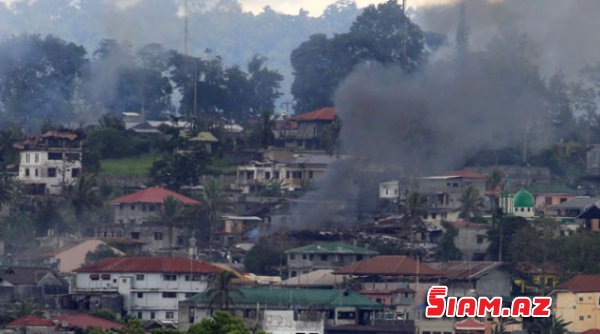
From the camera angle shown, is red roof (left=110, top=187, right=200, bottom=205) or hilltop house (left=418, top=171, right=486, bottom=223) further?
hilltop house (left=418, top=171, right=486, bottom=223)

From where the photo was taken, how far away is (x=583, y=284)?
100 meters

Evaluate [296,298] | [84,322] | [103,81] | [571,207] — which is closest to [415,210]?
[571,207]

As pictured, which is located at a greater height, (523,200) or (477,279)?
(523,200)

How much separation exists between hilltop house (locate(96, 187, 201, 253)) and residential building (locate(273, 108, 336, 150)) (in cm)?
1682

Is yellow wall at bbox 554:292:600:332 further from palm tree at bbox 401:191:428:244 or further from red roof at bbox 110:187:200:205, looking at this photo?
red roof at bbox 110:187:200:205

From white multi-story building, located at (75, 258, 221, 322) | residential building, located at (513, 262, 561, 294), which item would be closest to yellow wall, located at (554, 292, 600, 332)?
residential building, located at (513, 262, 561, 294)

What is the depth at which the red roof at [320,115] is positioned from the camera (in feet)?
439

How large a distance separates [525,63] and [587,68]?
10.6 m

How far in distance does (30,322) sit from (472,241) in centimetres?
2663

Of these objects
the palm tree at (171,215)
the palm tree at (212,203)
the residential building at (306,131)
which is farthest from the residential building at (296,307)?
the residential building at (306,131)

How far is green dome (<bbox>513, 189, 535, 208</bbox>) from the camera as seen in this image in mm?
117938

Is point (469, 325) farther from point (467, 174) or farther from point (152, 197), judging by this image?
point (467, 174)

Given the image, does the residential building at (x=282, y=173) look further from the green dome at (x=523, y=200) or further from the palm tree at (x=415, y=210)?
the green dome at (x=523, y=200)

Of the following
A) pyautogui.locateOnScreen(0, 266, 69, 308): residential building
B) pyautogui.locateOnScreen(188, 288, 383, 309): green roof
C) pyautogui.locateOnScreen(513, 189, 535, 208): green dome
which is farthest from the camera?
pyautogui.locateOnScreen(513, 189, 535, 208): green dome
